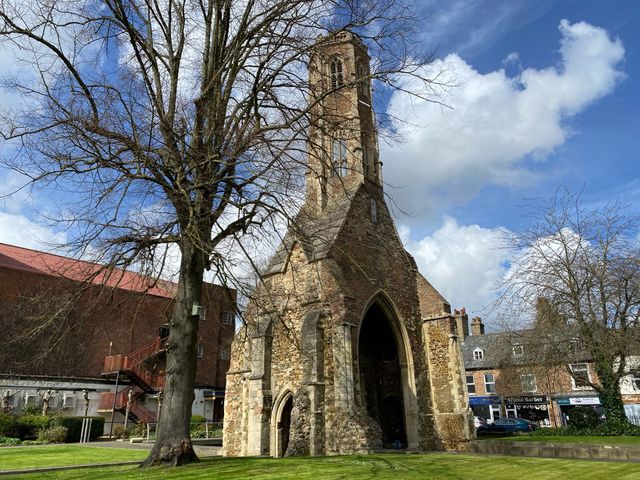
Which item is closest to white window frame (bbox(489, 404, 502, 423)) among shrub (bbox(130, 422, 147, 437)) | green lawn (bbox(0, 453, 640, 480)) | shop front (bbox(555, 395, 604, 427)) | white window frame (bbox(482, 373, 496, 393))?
white window frame (bbox(482, 373, 496, 393))

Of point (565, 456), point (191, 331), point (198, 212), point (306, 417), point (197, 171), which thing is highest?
point (197, 171)

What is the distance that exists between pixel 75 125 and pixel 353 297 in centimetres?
1070

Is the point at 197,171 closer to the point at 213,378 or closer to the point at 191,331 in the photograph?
the point at 191,331

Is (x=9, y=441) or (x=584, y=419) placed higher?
(x=584, y=419)

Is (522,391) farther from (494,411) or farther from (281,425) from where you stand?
(281,425)

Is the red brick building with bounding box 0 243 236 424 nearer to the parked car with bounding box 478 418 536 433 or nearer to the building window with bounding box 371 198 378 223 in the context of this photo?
the building window with bounding box 371 198 378 223

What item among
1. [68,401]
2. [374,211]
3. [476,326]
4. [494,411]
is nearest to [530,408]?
[494,411]

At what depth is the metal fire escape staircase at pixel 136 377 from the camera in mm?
28078

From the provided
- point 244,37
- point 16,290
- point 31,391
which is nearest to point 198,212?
point 244,37

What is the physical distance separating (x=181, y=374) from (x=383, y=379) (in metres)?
13.7

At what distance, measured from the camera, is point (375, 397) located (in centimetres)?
2117

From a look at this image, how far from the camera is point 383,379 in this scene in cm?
2133

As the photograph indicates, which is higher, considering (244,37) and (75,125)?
(244,37)

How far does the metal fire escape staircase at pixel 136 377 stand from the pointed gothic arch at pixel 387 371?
12.7 meters
